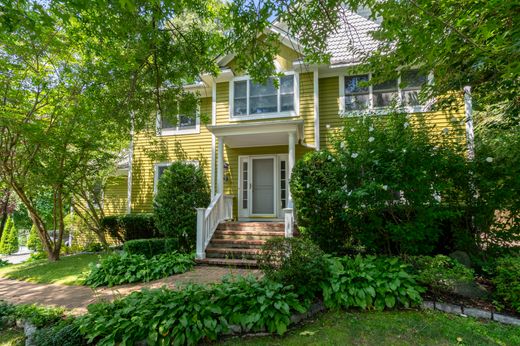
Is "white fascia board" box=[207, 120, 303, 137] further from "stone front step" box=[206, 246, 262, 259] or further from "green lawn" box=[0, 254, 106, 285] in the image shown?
"green lawn" box=[0, 254, 106, 285]

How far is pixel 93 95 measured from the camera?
242 inches

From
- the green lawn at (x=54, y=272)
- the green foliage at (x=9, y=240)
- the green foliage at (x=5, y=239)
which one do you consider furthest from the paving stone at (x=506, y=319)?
the green foliage at (x=9, y=240)

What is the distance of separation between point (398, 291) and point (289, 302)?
1.63m

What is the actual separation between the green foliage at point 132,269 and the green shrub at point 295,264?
2.84 meters

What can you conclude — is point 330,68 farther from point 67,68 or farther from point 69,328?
point 69,328

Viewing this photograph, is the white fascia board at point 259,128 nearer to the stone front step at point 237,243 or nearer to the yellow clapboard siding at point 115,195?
the stone front step at point 237,243

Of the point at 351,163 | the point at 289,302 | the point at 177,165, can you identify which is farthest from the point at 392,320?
the point at 177,165

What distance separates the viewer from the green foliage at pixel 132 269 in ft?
18.6

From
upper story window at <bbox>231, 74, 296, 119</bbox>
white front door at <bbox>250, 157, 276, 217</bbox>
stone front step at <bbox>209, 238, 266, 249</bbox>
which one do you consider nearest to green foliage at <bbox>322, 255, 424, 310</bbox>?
stone front step at <bbox>209, 238, 266, 249</bbox>

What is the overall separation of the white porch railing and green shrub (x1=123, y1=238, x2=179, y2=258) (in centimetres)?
96

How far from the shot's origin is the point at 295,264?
3.94m

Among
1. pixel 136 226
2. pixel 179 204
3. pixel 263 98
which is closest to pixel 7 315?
pixel 179 204

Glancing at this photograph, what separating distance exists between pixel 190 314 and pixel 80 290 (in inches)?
139

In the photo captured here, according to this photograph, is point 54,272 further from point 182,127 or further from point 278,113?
point 278,113
